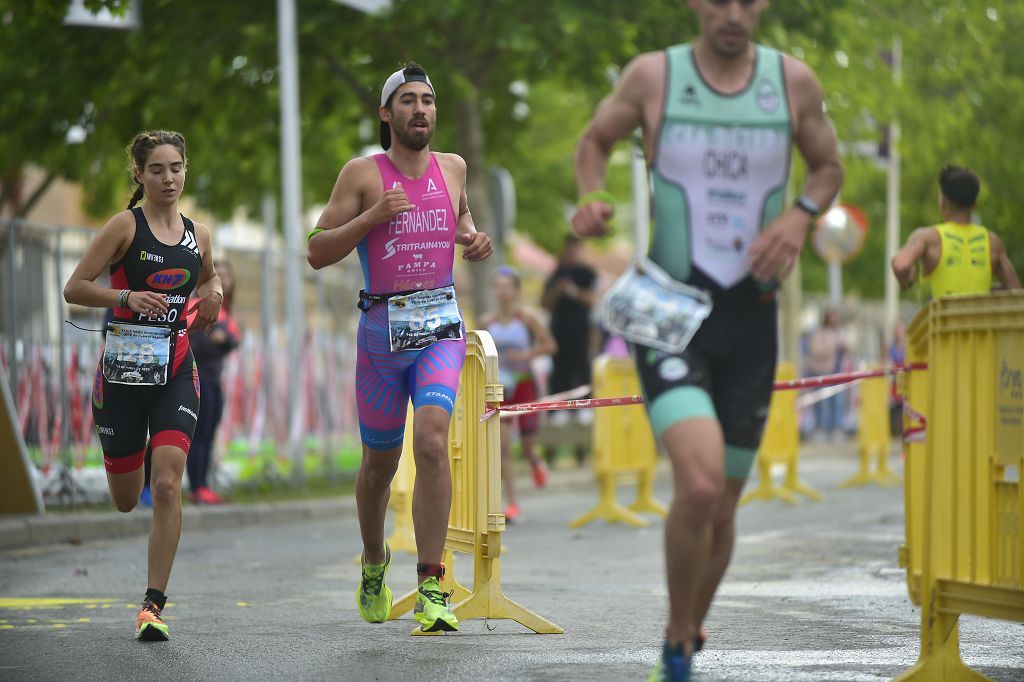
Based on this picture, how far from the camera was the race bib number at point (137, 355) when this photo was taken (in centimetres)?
741

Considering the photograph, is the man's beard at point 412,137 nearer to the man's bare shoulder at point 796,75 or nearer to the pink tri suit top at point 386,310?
the pink tri suit top at point 386,310

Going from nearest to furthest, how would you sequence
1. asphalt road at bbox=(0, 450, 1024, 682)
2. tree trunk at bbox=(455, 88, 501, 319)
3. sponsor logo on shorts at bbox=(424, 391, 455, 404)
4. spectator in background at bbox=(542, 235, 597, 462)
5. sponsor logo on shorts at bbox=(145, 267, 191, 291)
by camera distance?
1. asphalt road at bbox=(0, 450, 1024, 682)
2. sponsor logo on shorts at bbox=(424, 391, 455, 404)
3. sponsor logo on shorts at bbox=(145, 267, 191, 291)
4. spectator in background at bbox=(542, 235, 597, 462)
5. tree trunk at bbox=(455, 88, 501, 319)

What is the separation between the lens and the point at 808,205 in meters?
5.39

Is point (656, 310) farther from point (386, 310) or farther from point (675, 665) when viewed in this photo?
point (386, 310)

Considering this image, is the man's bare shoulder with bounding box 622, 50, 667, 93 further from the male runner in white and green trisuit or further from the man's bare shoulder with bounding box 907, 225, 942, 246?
the man's bare shoulder with bounding box 907, 225, 942, 246

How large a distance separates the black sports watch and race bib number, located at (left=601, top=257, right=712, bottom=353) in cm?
40

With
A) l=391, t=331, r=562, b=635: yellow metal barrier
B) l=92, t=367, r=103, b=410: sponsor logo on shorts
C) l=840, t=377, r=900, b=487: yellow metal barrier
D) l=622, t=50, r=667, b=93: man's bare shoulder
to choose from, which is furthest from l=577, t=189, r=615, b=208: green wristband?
l=840, t=377, r=900, b=487: yellow metal barrier

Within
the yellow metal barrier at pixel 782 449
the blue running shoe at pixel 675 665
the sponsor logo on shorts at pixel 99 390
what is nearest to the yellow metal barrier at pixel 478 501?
the sponsor logo on shorts at pixel 99 390

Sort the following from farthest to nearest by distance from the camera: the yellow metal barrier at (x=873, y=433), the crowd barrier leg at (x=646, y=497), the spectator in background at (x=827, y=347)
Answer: the spectator in background at (x=827, y=347), the yellow metal barrier at (x=873, y=433), the crowd barrier leg at (x=646, y=497)

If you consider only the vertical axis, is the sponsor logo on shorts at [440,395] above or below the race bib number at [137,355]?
Answer: below

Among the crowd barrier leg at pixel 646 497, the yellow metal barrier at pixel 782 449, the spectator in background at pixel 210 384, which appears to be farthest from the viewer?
the yellow metal barrier at pixel 782 449

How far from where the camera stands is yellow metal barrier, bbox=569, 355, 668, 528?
1409cm

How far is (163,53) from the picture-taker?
19.4m

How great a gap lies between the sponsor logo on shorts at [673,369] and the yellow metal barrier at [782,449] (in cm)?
1078
